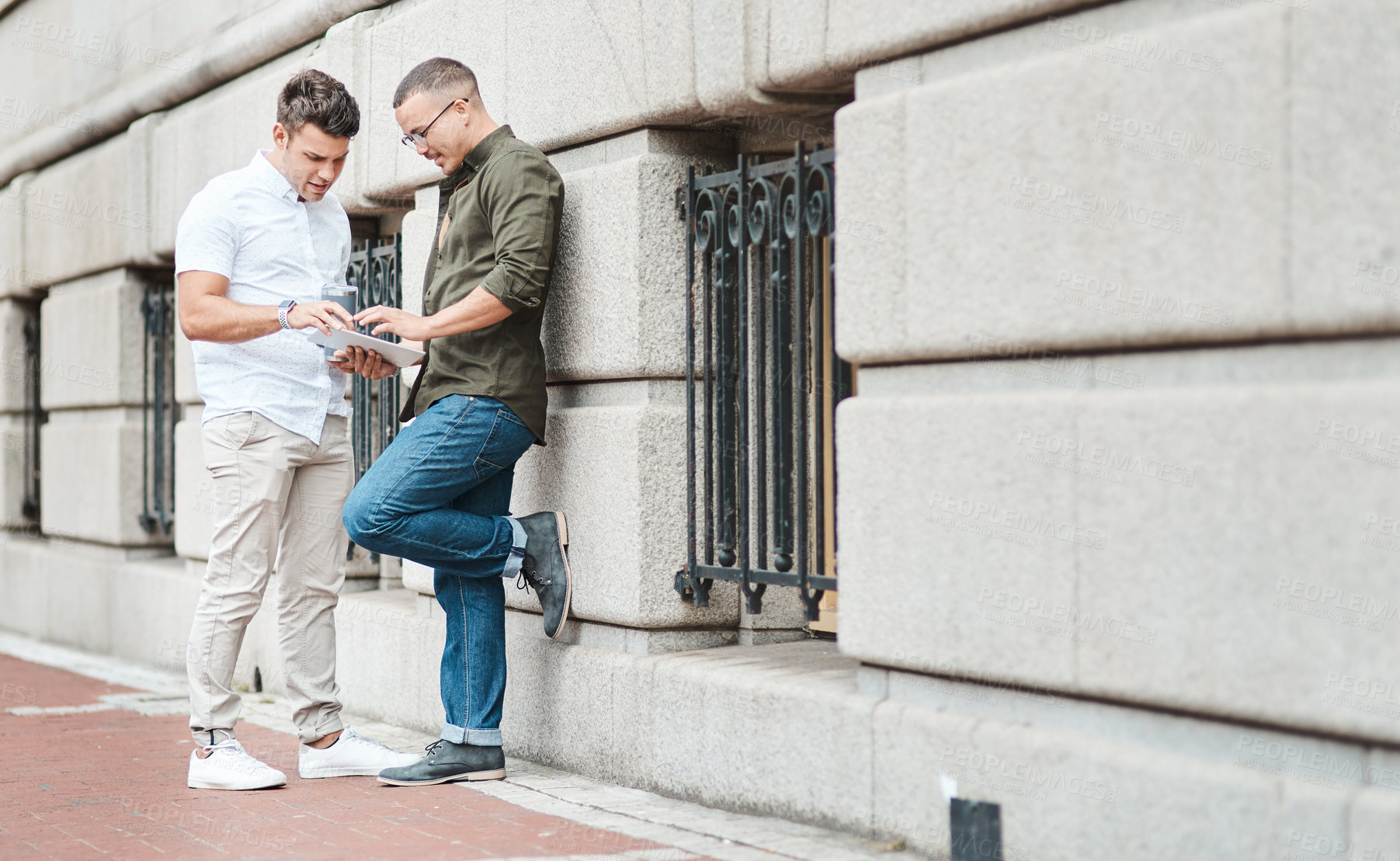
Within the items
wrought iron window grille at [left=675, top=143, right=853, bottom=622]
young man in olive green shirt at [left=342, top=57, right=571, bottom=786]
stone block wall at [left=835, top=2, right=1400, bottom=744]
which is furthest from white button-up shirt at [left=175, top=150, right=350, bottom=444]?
stone block wall at [left=835, top=2, right=1400, bottom=744]

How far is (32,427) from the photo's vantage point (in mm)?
11062

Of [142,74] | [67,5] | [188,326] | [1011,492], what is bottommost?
[1011,492]

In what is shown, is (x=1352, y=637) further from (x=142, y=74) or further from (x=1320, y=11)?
(x=142, y=74)

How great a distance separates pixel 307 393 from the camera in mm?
5121

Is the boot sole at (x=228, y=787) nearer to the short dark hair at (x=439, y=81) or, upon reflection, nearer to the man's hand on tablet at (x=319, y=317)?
the man's hand on tablet at (x=319, y=317)

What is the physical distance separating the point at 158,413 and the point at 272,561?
423cm

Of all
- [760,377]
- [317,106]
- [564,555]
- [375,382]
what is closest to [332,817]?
[564,555]

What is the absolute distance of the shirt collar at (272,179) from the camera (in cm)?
512

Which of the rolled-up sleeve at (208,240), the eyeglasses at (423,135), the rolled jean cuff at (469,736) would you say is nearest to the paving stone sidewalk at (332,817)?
the rolled jean cuff at (469,736)

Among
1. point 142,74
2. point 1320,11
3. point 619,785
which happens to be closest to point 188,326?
point 619,785

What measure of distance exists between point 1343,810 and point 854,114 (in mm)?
2107

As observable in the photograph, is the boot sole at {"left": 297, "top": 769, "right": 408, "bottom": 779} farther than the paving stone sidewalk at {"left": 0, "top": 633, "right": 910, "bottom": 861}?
Yes

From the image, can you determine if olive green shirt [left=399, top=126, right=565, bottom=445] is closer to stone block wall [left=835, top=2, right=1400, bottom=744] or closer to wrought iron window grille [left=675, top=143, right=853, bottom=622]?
wrought iron window grille [left=675, top=143, right=853, bottom=622]

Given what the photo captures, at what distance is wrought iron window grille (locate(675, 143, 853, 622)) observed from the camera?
4.65 m
